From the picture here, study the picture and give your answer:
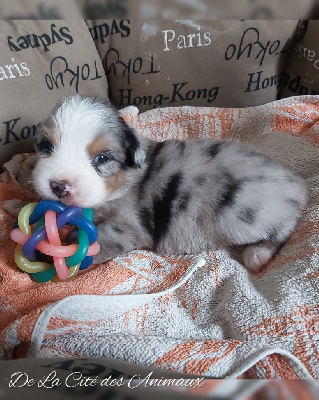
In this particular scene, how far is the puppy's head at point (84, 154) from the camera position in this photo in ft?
4.59

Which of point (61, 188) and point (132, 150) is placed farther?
point (132, 150)

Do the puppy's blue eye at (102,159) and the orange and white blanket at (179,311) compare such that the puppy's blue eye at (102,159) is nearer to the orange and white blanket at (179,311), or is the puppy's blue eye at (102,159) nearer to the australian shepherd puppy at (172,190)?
the australian shepherd puppy at (172,190)

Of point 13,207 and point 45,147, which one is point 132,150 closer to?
point 45,147

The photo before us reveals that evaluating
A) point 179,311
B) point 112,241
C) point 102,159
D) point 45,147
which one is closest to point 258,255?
point 179,311

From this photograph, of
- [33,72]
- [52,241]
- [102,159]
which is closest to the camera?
[52,241]

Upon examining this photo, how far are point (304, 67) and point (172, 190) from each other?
134cm

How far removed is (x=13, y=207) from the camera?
167cm

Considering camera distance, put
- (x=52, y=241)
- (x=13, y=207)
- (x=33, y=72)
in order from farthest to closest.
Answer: (x=33, y=72), (x=13, y=207), (x=52, y=241)

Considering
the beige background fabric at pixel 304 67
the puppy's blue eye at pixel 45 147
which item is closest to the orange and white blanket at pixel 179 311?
the puppy's blue eye at pixel 45 147

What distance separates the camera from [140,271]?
5.06 feet

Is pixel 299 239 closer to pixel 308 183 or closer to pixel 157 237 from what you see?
pixel 308 183

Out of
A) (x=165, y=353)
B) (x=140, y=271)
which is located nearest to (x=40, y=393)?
(x=165, y=353)

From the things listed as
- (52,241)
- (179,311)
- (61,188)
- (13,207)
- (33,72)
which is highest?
(33,72)

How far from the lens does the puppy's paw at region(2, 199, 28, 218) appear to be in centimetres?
167
